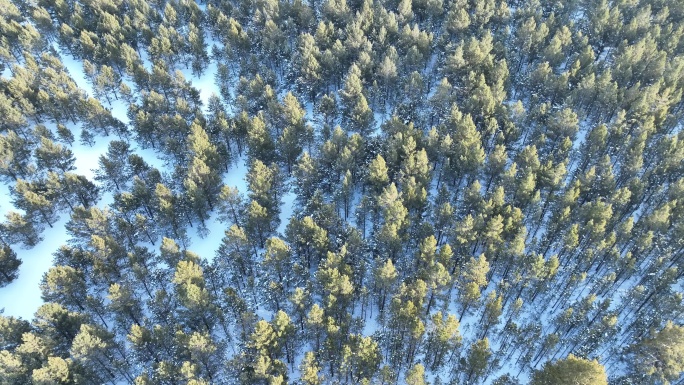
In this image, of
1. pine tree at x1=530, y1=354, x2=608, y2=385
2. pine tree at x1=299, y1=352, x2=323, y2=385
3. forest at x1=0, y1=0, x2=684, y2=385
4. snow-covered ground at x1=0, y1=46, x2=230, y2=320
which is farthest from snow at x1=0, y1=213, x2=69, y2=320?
pine tree at x1=530, y1=354, x2=608, y2=385

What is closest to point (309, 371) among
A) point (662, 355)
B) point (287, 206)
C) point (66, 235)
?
point (287, 206)

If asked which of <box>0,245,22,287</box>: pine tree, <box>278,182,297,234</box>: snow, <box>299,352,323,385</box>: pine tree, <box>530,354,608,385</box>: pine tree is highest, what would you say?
<box>278,182,297,234</box>: snow

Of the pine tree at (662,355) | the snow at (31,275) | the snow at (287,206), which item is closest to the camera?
the pine tree at (662,355)

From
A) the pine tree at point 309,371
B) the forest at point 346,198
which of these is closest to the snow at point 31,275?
the forest at point 346,198

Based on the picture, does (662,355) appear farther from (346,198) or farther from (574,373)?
(346,198)

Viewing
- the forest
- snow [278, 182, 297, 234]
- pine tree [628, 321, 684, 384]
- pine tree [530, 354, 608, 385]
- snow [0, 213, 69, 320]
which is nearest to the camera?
pine tree [530, 354, 608, 385]

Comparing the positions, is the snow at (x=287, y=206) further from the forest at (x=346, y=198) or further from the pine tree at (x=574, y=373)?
the pine tree at (x=574, y=373)

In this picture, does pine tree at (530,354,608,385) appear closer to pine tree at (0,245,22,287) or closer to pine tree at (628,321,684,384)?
pine tree at (628,321,684,384)

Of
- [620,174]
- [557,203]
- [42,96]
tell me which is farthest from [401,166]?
[42,96]

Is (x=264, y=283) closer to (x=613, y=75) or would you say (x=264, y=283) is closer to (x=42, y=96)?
(x=42, y=96)
